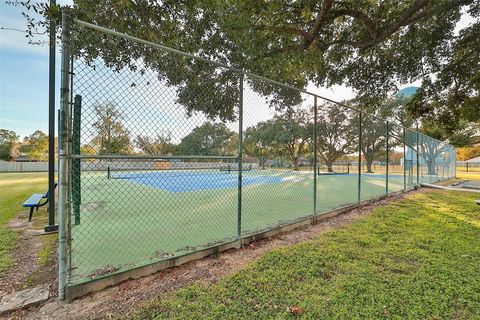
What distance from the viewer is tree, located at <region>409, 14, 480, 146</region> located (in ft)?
22.5

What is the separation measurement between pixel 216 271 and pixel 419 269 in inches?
85.2

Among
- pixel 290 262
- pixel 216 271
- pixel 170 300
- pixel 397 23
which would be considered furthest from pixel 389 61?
pixel 170 300

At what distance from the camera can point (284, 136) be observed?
4.23 m

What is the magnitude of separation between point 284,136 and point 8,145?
53899 mm

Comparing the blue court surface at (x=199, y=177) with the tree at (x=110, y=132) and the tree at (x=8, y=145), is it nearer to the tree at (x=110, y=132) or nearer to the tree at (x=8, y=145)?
the tree at (x=110, y=132)

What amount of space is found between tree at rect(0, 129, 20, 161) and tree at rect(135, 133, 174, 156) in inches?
2042

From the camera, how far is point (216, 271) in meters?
2.57

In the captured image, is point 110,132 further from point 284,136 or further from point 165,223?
point 284,136

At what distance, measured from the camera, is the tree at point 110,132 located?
7.48 ft

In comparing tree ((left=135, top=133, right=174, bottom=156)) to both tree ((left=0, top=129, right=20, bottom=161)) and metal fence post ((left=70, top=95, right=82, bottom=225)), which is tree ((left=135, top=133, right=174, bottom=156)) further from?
tree ((left=0, top=129, right=20, bottom=161))

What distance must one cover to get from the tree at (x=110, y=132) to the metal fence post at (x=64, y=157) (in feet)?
0.93

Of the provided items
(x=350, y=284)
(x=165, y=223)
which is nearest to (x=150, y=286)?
(x=350, y=284)

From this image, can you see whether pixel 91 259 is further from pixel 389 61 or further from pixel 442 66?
pixel 442 66

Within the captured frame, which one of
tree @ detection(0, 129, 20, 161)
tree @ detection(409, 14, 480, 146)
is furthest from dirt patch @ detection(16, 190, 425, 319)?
tree @ detection(0, 129, 20, 161)
